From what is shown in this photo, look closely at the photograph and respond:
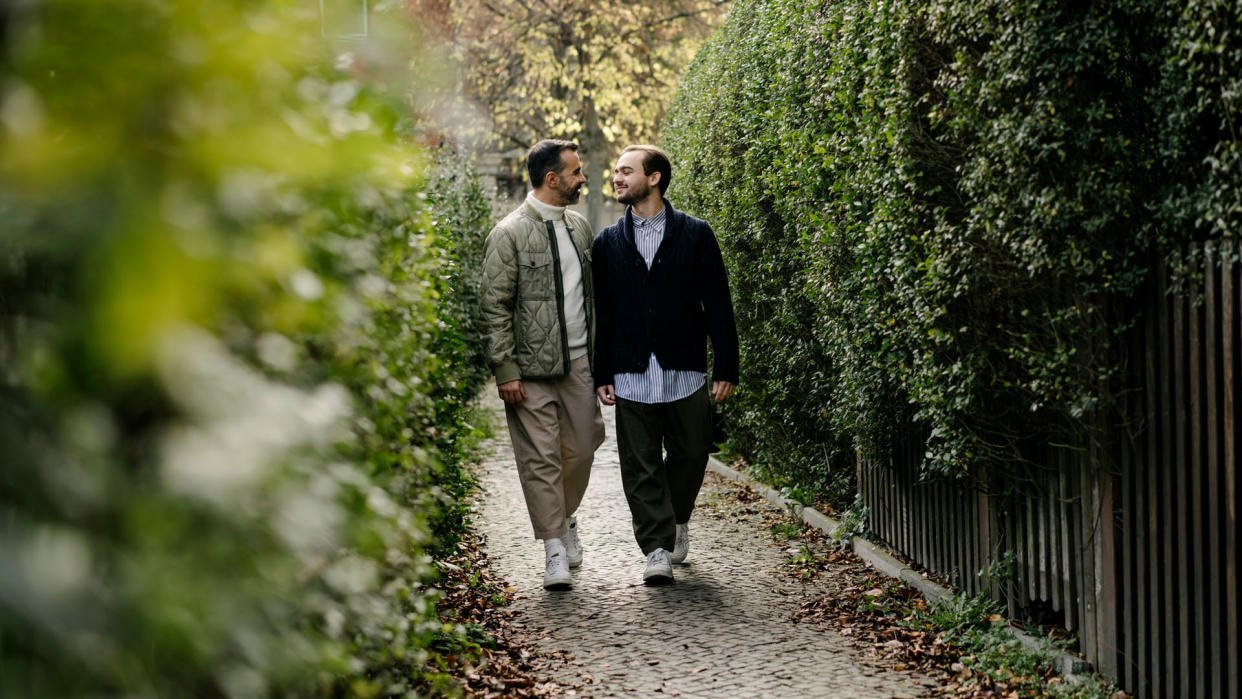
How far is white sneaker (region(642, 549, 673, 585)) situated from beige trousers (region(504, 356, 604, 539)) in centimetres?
52

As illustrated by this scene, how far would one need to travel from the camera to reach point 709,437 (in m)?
6.34

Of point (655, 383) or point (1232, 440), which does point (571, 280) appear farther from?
point (1232, 440)

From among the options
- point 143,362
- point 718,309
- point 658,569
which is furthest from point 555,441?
point 143,362

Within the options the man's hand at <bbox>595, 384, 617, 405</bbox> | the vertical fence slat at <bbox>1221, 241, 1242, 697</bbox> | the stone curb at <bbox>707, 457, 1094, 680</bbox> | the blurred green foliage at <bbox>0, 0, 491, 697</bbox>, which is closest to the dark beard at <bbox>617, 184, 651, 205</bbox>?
the man's hand at <bbox>595, 384, 617, 405</bbox>

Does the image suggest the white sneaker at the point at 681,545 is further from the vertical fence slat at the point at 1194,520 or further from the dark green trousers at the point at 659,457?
the vertical fence slat at the point at 1194,520

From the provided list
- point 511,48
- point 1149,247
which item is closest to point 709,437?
point 1149,247

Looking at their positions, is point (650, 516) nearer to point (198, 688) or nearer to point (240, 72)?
point (198, 688)

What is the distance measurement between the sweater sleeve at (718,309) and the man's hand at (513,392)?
1098mm

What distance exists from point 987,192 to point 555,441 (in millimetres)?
2925

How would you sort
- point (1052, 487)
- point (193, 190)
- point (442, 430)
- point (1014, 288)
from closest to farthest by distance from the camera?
point (193, 190), point (1014, 288), point (1052, 487), point (442, 430)

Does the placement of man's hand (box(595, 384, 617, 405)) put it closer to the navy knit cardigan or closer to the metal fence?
the navy knit cardigan

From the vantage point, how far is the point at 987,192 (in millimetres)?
4156

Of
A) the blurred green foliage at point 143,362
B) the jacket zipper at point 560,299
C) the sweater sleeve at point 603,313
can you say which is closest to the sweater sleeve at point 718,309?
the sweater sleeve at point 603,313

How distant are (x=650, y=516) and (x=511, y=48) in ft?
67.9
